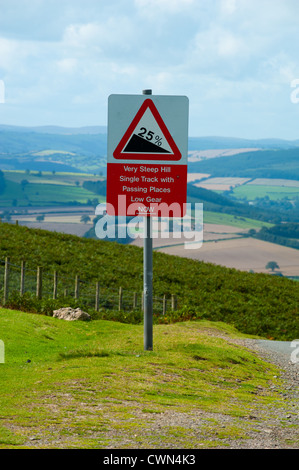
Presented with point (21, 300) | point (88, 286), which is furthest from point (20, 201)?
point (21, 300)

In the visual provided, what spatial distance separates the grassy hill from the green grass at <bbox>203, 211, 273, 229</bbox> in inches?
4073

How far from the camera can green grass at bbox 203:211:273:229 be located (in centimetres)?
15332

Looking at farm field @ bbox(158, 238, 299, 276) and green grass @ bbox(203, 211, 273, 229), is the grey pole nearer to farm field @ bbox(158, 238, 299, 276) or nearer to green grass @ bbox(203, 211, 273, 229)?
farm field @ bbox(158, 238, 299, 276)

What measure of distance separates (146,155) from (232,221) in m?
150

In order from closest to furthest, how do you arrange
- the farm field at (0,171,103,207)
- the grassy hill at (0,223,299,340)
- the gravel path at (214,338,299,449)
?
the gravel path at (214,338,299,449)
the grassy hill at (0,223,299,340)
the farm field at (0,171,103,207)

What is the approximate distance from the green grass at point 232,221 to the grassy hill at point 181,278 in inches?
A: 4073

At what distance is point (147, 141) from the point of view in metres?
11.2

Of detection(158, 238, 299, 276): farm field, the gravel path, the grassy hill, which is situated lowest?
detection(158, 238, 299, 276): farm field

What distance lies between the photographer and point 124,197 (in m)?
11.3

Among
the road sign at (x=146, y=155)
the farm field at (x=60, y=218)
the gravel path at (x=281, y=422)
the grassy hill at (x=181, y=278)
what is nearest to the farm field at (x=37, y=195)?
the farm field at (x=60, y=218)

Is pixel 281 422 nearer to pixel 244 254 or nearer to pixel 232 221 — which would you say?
pixel 244 254

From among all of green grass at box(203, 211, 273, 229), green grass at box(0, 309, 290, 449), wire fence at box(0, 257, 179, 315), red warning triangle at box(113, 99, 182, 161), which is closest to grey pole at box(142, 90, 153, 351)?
green grass at box(0, 309, 290, 449)

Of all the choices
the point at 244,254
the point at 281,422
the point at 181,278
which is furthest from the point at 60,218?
the point at 281,422

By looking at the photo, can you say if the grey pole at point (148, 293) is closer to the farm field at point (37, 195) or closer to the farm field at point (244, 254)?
the farm field at point (244, 254)
